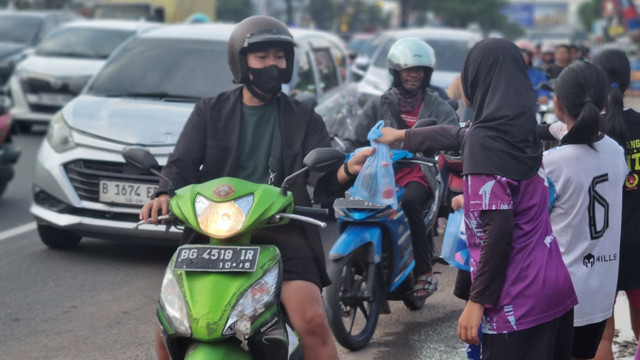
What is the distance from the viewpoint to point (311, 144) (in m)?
4.03

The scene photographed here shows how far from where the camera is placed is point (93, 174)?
759 centimetres

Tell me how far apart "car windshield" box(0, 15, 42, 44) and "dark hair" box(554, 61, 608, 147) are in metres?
17.4

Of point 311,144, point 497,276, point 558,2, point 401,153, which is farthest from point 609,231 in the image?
point 558,2

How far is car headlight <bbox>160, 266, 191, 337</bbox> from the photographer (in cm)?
335

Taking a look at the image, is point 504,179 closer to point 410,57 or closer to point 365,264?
point 365,264

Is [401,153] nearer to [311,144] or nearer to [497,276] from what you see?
[311,144]

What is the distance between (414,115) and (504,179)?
3276 mm

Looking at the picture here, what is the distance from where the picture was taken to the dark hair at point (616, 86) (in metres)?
4.57

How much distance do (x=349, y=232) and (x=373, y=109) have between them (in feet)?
3.50

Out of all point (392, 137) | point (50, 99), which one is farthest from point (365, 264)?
point (50, 99)

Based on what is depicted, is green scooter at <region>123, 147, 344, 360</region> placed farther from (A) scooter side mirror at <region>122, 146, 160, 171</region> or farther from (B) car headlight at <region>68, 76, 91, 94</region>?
(B) car headlight at <region>68, 76, 91, 94</region>

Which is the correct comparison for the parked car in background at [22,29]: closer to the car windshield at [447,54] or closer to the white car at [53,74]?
the white car at [53,74]

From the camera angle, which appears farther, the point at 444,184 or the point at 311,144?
the point at 444,184

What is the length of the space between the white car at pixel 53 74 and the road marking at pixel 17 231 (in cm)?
616
